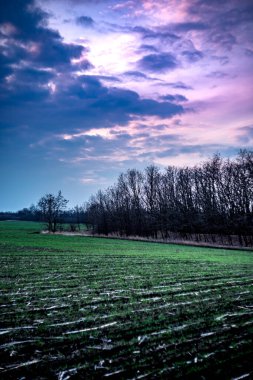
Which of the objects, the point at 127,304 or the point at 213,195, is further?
the point at 213,195

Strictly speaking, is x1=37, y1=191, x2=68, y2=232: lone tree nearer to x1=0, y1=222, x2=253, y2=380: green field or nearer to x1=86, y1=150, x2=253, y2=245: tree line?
x1=86, y1=150, x2=253, y2=245: tree line

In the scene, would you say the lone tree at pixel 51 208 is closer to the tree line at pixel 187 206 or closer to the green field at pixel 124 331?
the tree line at pixel 187 206

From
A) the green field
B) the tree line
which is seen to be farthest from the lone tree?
the green field

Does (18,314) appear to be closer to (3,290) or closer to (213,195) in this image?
(3,290)

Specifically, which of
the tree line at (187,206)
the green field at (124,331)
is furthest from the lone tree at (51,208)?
the green field at (124,331)

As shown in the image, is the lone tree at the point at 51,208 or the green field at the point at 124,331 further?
the lone tree at the point at 51,208

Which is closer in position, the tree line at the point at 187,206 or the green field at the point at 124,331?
the green field at the point at 124,331

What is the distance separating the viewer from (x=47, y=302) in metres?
8.16

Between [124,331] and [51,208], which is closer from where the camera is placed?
[124,331]

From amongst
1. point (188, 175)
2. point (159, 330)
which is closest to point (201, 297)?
point (159, 330)

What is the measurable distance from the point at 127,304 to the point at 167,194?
68986 mm

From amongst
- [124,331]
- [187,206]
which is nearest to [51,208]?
[187,206]

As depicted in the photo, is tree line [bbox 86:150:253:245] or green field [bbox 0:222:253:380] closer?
green field [bbox 0:222:253:380]

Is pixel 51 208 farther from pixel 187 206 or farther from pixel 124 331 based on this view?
pixel 124 331
